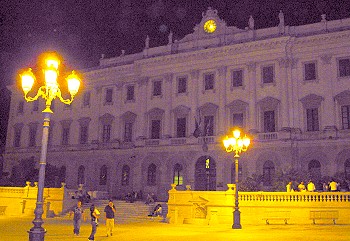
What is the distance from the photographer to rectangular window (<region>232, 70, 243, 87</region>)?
36812mm

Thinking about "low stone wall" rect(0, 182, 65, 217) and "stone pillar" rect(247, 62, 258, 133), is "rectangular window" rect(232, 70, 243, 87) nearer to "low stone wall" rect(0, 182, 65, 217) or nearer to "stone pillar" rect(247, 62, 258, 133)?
"stone pillar" rect(247, 62, 258, 133)

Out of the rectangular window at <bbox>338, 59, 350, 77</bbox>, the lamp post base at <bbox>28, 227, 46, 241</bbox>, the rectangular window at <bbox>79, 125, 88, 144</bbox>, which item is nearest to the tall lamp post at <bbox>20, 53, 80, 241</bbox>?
the lamp post base at <bbox>28, 227, 46, 241</bbox>

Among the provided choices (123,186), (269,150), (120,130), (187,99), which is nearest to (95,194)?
(123,186)

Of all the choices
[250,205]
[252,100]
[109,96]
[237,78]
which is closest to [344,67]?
[252,100]

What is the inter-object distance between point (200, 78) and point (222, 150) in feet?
24.4

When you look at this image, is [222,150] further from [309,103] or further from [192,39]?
[192,39]

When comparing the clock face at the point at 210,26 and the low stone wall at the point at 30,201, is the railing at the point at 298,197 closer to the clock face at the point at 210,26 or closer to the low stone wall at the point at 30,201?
the low stone wall at the point at 30,201

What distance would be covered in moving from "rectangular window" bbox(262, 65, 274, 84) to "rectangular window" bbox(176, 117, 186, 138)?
8451mm

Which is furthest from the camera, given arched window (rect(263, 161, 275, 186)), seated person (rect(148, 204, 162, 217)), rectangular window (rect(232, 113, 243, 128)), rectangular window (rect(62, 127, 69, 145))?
rectangular window (rect(62, 127, 69, 145))

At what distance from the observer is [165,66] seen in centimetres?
4041

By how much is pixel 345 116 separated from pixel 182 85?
597 inches

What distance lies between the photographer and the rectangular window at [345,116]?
1273 inches

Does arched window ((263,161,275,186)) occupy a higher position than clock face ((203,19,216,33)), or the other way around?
clock face ((203,19,216,33))

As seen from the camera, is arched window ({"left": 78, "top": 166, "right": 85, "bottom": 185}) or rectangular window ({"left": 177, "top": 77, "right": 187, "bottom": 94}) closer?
rectangular window ({"left": 177, "top": 77, "right": 187, "bottom": 94})
